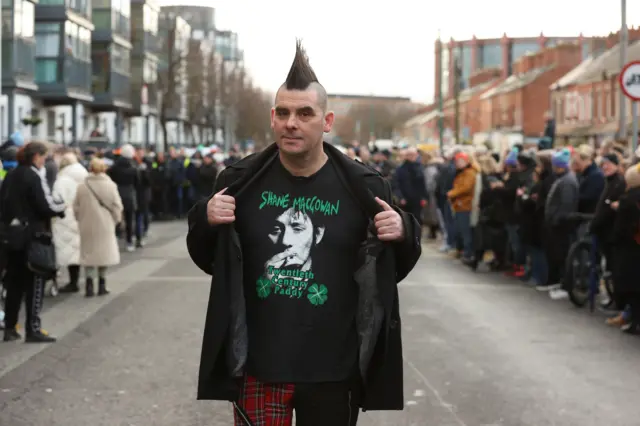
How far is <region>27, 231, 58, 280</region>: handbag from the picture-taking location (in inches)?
431

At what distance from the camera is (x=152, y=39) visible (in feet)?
286

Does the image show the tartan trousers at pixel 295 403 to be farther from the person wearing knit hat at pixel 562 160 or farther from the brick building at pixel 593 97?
the brick building at pixel 593 97

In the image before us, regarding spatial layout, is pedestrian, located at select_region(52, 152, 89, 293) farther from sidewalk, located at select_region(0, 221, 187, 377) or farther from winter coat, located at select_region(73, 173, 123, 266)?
sidewalk, located at select_region(0, 221, 187, 377)

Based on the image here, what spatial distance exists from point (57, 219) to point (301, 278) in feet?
38.1

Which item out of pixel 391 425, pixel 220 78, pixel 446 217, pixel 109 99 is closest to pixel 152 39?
pixel 220 78

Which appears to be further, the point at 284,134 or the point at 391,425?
the point at 391,425

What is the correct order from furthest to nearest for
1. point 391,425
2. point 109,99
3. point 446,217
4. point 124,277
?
point 109,99, point 446,217, point 124,277, point 391,425

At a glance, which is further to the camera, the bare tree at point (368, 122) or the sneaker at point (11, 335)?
the bare tree at point (368, 122)

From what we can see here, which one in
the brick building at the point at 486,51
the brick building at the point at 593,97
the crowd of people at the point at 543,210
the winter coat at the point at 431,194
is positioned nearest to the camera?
the crowd of people at the point at 543,210

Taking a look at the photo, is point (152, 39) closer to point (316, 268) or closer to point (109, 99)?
point (109, 99)

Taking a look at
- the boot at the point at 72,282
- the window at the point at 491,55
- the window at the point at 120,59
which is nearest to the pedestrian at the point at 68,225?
the boot at the point at 72,282

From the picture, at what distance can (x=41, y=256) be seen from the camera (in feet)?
36.1

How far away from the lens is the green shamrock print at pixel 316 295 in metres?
4.18

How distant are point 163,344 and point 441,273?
26.6 ft
